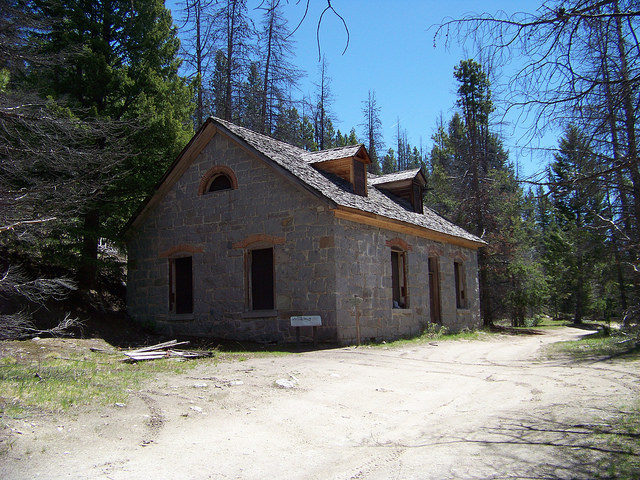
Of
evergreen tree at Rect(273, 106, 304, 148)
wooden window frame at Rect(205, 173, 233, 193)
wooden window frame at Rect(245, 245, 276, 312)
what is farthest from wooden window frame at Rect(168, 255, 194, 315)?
evergreen tree at Rect(273, 106, 304, 148)

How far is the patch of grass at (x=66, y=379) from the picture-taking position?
21.7 ft

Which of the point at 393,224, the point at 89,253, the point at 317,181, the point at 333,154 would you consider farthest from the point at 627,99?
the point at 89,253

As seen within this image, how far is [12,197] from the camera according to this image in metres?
9.02

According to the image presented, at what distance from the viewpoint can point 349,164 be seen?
17328 millimetres

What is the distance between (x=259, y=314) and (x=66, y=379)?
24.9ft

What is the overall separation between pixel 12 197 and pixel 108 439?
5.14 meters

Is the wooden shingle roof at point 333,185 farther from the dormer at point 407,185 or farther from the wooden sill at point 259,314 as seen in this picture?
the wooden sill at point 259,314

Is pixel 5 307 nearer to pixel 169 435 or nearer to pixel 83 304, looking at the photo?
pixel 83 304

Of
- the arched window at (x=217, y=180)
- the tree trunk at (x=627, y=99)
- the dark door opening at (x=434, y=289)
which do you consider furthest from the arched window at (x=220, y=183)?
the tree trunk at (x=627, y=99)

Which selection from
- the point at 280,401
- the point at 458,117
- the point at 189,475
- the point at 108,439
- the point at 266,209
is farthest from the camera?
the point at 458,117

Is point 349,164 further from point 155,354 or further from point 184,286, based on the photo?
point 155,354

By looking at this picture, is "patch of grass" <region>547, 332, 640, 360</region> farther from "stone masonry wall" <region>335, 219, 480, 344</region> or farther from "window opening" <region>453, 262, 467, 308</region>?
"window opening" <region>453, 262, 467, 308</region>

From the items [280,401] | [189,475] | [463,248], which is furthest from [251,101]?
[189,475]

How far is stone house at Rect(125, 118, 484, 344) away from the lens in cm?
1473
